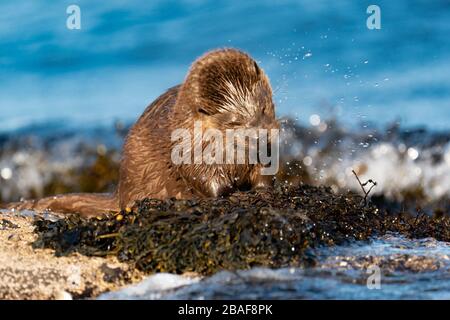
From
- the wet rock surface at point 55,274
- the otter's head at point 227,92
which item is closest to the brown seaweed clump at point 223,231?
the wet rock surface at point 55,274

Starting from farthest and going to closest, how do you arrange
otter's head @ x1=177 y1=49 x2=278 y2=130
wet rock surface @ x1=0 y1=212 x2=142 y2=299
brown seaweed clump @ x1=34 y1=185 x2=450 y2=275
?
otter's head @ x1=177 y1=49 x2=278 y2=130 < brown seaweed clump @ x1=34 y1=185 x2=450 y2=275 < wet rock surface @ x1=0 y1=212 x2=142 y2=299

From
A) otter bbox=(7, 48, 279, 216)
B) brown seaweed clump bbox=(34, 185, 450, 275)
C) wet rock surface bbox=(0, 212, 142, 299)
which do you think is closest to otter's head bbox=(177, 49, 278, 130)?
otter bbox=(7, 48, 279, 216)

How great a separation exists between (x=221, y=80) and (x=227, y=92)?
0.10m

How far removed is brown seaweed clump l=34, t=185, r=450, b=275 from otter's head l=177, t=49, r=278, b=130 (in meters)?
0.55

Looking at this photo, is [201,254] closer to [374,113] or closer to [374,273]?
[374,273]

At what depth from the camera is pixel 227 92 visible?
6.10 metres

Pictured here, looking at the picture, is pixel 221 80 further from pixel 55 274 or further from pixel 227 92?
pixel 55 274

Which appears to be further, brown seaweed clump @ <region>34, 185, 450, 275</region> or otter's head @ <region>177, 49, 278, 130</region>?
otter's head @ <region>177, 49, 278, 130</region>

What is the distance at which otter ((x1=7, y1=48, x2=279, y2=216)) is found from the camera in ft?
19.9

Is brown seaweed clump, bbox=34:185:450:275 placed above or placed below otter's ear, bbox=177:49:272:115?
below

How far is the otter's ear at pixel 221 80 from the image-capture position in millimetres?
6094

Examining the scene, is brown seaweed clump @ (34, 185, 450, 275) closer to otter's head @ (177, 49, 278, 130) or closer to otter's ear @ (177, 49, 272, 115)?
otter's head @ (177, 49, 278, 130)

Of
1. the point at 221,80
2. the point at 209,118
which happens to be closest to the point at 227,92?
the point at 221,80
